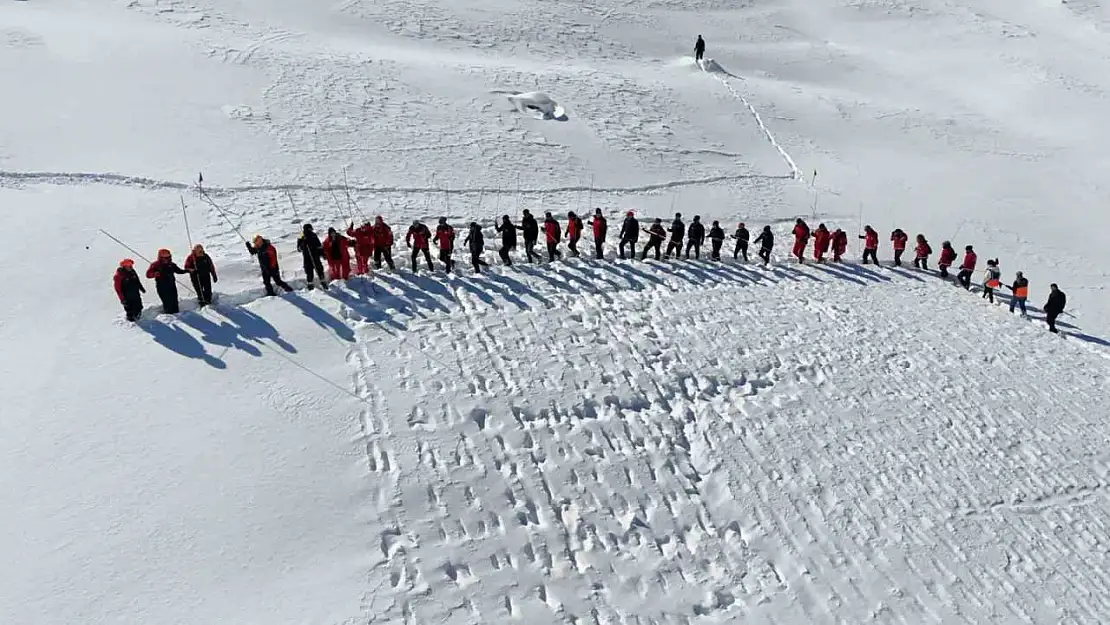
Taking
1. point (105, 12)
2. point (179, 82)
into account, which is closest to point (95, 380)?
point (179, 82)

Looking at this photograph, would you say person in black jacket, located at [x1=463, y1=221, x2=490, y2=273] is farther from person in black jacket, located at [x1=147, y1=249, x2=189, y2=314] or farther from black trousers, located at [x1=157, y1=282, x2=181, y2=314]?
black trousers, located at [x1=157, y1=282, x2=181, y2=314]

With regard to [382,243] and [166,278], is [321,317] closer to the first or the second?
[382,243]

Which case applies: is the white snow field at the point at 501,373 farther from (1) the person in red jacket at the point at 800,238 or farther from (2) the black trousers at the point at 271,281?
(1) the person in red jacket at the point at 800,238

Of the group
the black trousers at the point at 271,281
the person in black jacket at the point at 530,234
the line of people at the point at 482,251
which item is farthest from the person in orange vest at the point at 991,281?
the black trousers at the point at 271,281

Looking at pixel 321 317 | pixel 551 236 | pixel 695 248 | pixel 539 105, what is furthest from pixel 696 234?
pixel 539 105

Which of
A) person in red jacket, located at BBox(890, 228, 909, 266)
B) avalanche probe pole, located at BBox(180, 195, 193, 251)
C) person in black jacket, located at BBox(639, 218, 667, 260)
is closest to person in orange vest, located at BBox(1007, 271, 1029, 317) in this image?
person in red jacket, located at BBox(890, 228, 909, 266)

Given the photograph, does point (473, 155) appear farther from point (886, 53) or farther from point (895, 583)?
point (886, 53)
